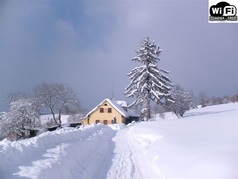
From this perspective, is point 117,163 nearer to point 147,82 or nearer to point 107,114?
point 147,82

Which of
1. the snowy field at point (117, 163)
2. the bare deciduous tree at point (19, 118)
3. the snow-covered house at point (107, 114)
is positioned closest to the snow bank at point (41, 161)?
the snowy field at point (117, 163)

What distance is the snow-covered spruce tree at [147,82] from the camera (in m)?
42.6

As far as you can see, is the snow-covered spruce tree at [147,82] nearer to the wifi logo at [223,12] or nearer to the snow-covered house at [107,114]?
the snow-covered house at [107,114]

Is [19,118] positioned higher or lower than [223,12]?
lower

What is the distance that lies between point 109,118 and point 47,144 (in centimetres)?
5422

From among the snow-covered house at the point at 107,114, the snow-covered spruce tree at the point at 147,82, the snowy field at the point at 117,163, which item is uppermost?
A: the snow-covered spruce tree at the point at 147,82

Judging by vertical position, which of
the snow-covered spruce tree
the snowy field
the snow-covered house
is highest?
the snow-covered spruce tree

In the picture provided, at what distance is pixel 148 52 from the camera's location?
45938 millimetres

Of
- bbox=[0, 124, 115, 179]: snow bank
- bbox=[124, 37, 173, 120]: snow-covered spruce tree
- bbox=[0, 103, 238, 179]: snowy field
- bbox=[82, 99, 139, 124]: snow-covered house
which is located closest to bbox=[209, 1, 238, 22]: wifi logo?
bbox=[0, 103, 238, 179]: snowy field

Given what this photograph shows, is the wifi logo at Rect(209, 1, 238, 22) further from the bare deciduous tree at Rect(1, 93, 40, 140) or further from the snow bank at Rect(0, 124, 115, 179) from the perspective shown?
the bare deciduous tree at Rect(1, 93, 40, 140)

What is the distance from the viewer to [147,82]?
143 ft

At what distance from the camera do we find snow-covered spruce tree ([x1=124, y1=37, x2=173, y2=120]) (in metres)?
42.6

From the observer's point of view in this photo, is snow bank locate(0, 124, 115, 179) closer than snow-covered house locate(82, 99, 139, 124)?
Yes

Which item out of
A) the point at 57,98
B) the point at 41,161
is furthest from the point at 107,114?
the point at 41,161
